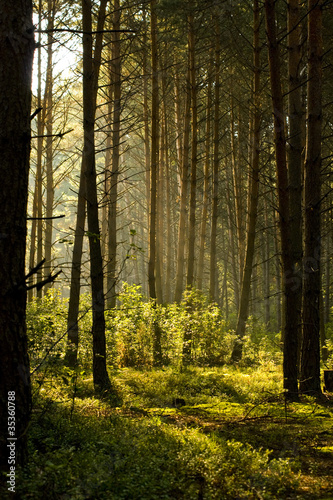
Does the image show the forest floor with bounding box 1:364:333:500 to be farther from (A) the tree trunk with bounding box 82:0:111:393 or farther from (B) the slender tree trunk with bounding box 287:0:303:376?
(B) the slender tree trunk with bounding box 287:0:303:376

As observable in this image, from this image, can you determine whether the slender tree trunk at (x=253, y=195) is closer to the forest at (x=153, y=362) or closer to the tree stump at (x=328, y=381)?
the forest at (x=153, y=362)

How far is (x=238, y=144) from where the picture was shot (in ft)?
56.8

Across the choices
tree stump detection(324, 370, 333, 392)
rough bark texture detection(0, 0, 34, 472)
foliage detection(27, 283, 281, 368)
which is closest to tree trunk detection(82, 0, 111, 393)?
foliage detection(27, 283, 281, 368)

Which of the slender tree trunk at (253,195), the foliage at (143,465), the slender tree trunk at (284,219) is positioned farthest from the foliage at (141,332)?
the foliage at (143,465)

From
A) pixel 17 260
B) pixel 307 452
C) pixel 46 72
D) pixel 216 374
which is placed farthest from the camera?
pixel 46 72

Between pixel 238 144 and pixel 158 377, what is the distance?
39.0ft

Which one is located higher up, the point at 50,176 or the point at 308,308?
the point at 50,176

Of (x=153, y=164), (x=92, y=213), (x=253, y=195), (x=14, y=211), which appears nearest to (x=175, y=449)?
(x=14, y=211)

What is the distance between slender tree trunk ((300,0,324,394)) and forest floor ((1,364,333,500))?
0.64 metres

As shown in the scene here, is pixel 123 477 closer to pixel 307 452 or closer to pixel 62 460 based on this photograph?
pixel 62 460

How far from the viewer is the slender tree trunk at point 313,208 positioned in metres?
6.54

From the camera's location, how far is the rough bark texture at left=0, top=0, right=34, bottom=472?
295 centimetres

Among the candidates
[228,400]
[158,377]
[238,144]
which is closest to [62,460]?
[228,400]

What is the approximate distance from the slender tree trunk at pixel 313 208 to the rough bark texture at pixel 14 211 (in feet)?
15.6
